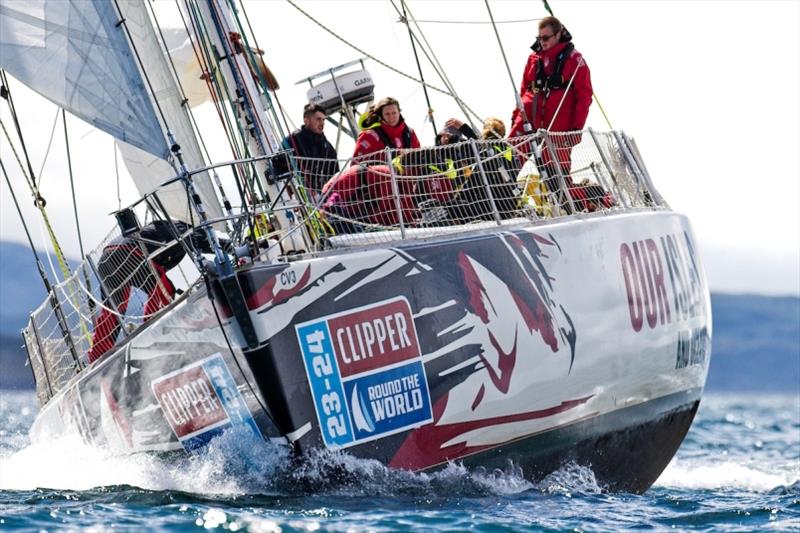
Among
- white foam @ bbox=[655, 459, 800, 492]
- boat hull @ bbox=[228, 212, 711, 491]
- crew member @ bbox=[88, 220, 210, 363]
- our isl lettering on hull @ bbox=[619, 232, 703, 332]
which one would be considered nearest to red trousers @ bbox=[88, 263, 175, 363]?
crew member @ bbox=[88, 220, 210, 363]

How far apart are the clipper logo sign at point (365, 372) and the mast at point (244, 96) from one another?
27.4 inches

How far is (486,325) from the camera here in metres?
6.96

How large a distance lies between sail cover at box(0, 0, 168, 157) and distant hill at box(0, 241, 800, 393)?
853 inches

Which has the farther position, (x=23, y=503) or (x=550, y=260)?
(x=550, y=260)

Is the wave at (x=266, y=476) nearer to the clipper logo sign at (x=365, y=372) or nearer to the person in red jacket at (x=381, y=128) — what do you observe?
the clipper logo sign at (x=365, y=372)

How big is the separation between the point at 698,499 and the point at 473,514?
83.5 inches

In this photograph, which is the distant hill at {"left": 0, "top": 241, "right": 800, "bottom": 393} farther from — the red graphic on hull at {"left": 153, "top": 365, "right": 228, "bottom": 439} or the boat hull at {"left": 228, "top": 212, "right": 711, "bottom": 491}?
the red graphic on hull at {"left": 153, "top": 365, "right": 228, "bottom": 439}

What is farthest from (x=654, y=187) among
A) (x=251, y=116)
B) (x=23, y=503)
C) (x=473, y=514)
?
(x=23, y=503)

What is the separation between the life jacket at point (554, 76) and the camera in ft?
28.5

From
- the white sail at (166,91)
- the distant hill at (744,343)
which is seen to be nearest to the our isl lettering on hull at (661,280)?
the white sail at (166,91)

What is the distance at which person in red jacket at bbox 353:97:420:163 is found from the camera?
8203 mm

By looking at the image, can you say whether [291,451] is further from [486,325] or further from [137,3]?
[137,3]

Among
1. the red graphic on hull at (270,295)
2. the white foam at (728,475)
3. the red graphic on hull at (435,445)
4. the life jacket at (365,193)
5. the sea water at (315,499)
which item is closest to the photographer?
the sea water at (315,499)

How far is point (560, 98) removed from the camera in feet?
28.7
